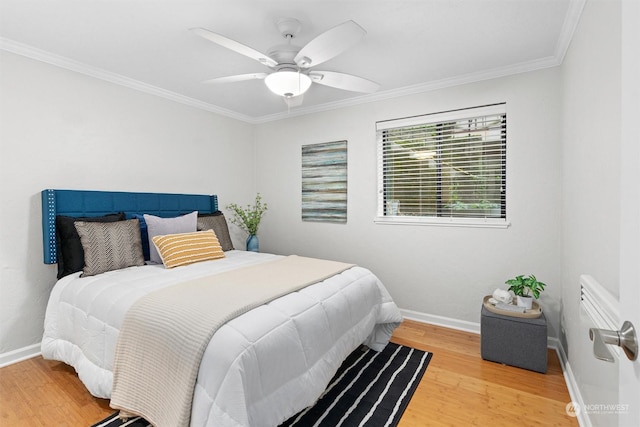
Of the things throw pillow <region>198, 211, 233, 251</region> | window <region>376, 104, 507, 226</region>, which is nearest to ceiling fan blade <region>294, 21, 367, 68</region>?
window <region>376, 104, 507, 226</region>

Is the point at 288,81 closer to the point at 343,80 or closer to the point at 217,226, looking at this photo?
the point at 343,80

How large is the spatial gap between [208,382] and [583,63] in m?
2.68

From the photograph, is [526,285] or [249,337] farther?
[526,285]

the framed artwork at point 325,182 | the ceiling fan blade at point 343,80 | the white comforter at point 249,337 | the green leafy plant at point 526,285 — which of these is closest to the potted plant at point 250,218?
the framed artwork at point 325,182

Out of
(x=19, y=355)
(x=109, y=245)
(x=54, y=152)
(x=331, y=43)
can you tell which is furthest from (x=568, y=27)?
(x=19, y=355)

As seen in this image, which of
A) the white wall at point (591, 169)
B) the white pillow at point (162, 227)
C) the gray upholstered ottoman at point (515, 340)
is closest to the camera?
the white wall at point (591, 169)

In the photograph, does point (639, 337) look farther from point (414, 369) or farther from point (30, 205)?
point (30, 205)

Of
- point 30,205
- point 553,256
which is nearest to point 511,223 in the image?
point 553,256

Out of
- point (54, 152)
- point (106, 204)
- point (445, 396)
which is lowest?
point (445, 396)

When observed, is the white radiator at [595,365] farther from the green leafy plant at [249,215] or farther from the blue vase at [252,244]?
the green leafy plant at [249,215]

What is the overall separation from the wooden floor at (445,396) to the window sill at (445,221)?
1160 mm

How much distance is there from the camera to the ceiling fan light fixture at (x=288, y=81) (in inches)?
89.2

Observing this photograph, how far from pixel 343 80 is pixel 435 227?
1.76m

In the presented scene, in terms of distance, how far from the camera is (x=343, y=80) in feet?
7.87
